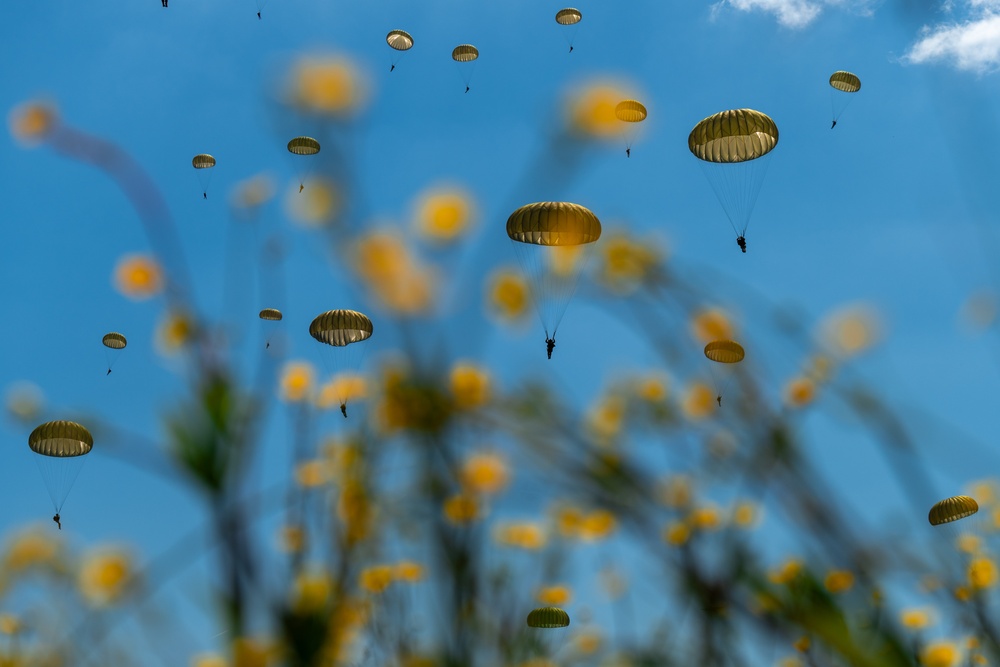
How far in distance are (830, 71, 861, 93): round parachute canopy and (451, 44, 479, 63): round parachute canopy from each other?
16724mm

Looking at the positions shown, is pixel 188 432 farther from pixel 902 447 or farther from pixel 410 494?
pixel 902 447

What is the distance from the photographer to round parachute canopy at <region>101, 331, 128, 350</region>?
45062mm

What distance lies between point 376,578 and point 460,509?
2.68 m

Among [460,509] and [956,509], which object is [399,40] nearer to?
[956,509]

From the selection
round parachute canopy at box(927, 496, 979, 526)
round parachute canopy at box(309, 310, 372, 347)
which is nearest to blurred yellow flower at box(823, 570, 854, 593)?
round parachute canopy at box(927, 496, 979, 526)

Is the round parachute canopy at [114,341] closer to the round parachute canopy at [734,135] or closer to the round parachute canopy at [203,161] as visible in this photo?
the round parachute canopy at [203,161]

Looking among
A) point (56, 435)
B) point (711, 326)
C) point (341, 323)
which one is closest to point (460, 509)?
point (711, 326)

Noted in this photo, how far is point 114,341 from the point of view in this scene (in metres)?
45.4

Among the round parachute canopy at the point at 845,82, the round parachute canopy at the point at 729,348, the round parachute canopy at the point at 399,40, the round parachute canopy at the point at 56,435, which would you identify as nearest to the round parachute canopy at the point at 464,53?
the round parachute canopy at the point at 399,40

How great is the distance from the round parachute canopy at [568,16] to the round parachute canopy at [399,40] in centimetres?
776

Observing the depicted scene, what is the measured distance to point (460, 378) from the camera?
6.63ft

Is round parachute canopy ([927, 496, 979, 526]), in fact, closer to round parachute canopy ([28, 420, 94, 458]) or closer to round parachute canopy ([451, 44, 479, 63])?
round parachute canopy ([28, 420, 94, 458])

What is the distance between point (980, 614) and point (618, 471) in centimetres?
84

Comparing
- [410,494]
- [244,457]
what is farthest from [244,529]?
[410,494]
